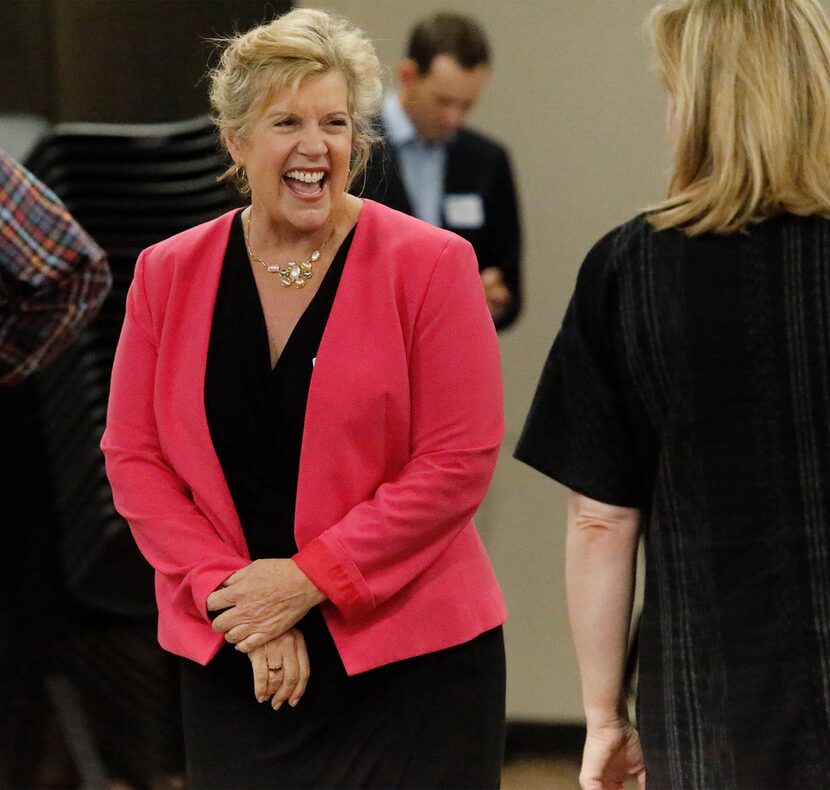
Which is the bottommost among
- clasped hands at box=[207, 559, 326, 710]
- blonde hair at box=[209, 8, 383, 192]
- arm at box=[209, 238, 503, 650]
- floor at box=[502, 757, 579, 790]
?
floor at box=[502, 757, 579, 790]

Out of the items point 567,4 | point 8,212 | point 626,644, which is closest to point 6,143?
point 8,212

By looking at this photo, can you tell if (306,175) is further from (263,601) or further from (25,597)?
(25,597)

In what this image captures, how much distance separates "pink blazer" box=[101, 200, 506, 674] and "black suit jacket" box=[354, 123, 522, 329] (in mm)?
1414

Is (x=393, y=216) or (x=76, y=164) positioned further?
(x=76, y=164)

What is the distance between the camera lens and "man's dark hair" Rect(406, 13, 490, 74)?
3.43 metres

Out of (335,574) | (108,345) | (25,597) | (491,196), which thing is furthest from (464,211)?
(335,574)

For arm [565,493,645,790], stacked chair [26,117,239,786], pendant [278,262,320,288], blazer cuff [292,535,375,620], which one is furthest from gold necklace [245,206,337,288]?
stacked chair [26,117,239,786]

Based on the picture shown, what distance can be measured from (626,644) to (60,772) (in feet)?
6.97

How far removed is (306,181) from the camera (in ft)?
6.46

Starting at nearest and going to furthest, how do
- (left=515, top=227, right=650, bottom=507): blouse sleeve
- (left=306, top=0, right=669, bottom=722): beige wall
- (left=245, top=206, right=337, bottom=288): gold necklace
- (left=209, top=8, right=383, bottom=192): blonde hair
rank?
(left=515, top=227, right=650, bottom=507): blouse sleeve, (left=209, top=8, right=383, bottom=192): blonde hair, (left=245, top=206, right=337, bottom=288): gold necklace, (left=306, top=0, right=669, bottom=722): beige wall

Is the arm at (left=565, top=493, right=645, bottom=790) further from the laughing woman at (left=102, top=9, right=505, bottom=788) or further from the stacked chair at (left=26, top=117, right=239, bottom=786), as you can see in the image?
the stacked chair at (left=26, top=117, right=239, bottom=786)

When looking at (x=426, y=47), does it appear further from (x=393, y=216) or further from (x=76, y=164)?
(x=393, y=216)

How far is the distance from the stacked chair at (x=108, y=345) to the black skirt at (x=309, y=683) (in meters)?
1.12

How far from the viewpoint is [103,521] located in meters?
3.18
